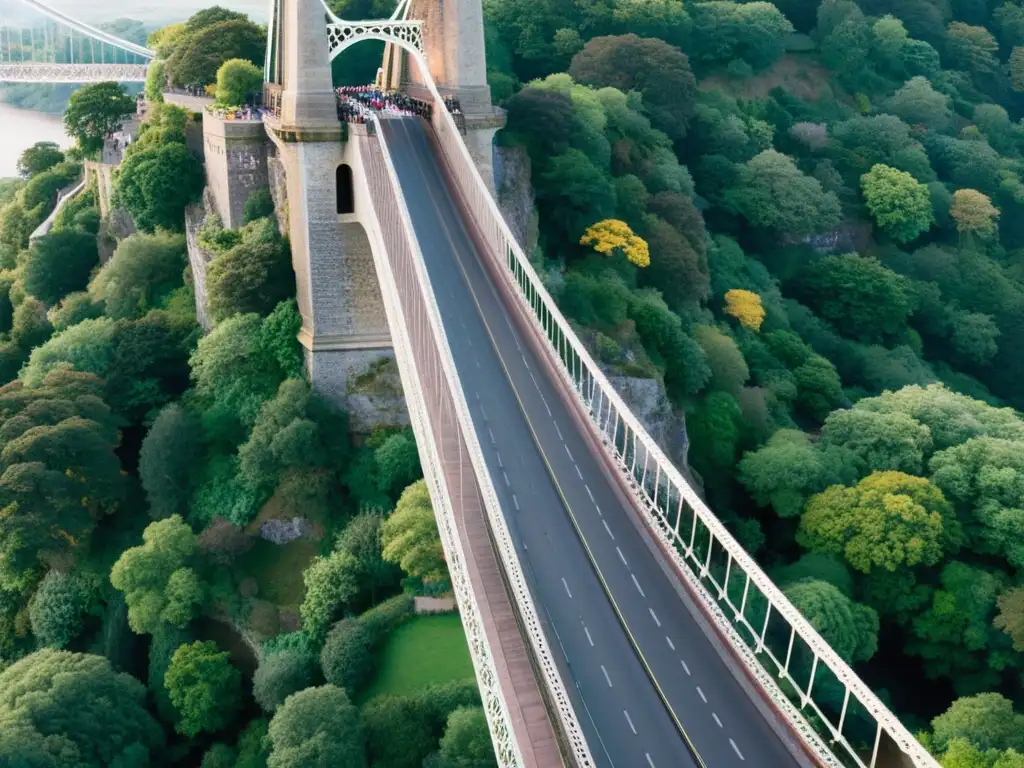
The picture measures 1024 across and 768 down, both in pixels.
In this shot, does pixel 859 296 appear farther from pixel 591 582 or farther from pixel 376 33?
pixel 591 582

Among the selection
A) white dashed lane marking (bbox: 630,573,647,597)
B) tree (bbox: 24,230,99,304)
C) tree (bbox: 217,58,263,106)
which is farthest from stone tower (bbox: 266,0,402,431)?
white dashed lane marking (bbox: 630,573,647,597)

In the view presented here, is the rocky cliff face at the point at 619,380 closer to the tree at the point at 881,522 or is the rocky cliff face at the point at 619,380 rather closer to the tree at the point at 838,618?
the tree at the point at 881,522

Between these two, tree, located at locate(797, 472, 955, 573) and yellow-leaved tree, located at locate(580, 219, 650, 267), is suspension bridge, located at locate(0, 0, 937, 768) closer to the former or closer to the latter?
tree, located at locate(797, 472, 955, 573)

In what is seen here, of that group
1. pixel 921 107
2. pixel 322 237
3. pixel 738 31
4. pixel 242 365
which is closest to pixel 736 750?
pixel 322 237

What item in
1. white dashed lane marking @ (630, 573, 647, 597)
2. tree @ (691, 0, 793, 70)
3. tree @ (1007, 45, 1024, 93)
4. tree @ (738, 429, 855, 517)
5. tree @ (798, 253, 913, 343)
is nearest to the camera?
white dashed lane marking @ (630, 573, 647, 597)

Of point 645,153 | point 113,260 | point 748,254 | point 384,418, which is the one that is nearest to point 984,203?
point 748,254

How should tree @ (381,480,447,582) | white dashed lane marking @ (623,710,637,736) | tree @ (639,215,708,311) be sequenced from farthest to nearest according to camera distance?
tree @ (639,215,708,311), tree @ (381,480,447,582), white dashed lane marking @ (623,710,637,736)

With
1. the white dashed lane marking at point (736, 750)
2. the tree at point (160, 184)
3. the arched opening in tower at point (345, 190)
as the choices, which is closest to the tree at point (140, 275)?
the tree at point (160, 184)

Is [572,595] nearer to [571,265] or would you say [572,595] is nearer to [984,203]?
[571,265]
